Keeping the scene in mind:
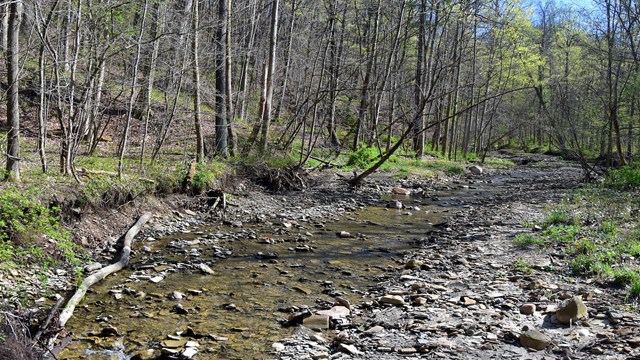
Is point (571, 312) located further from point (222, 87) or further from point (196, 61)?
point (222, 87)

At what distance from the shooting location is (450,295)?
7074 millimetres

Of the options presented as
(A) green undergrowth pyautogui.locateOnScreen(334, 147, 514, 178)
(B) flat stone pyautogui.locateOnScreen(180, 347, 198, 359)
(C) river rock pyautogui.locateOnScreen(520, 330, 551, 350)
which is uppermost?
(A) green undergrowth pyautogui.locateOnScreen(334, 147, 514, 178)

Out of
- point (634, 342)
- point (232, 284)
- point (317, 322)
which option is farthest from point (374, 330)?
point (232, 284)

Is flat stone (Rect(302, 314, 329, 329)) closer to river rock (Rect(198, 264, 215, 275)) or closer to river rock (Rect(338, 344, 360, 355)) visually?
river rock (Rect(338, 344, 360, 355))

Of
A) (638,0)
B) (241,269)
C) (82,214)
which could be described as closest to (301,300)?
(241,269)

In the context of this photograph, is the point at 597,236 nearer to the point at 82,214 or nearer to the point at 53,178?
the point at 82,214

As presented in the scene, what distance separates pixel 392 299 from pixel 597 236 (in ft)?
16.9

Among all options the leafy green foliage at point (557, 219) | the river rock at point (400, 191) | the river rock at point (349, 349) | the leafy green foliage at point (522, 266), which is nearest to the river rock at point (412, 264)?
the leafy green foliage at point (522, 266)

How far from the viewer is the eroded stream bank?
5.51 metres

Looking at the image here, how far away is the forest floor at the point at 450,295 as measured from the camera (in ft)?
17.5

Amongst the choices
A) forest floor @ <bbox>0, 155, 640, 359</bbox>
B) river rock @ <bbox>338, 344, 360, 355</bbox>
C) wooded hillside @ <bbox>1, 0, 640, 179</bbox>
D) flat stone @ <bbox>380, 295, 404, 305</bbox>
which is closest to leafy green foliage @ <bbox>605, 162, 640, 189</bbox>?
wooded hillside @ <bbox>1, 0, 640, 179</bbox>

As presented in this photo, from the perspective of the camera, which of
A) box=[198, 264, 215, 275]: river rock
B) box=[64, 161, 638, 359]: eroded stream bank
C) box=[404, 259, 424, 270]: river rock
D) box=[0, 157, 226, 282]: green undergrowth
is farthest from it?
box=[404, 259, 424, 270]: river rock

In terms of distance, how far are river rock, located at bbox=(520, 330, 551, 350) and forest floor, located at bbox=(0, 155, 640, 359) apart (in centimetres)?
1

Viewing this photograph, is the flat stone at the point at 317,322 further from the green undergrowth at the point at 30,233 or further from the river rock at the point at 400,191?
the river rock at the point at 400,191
